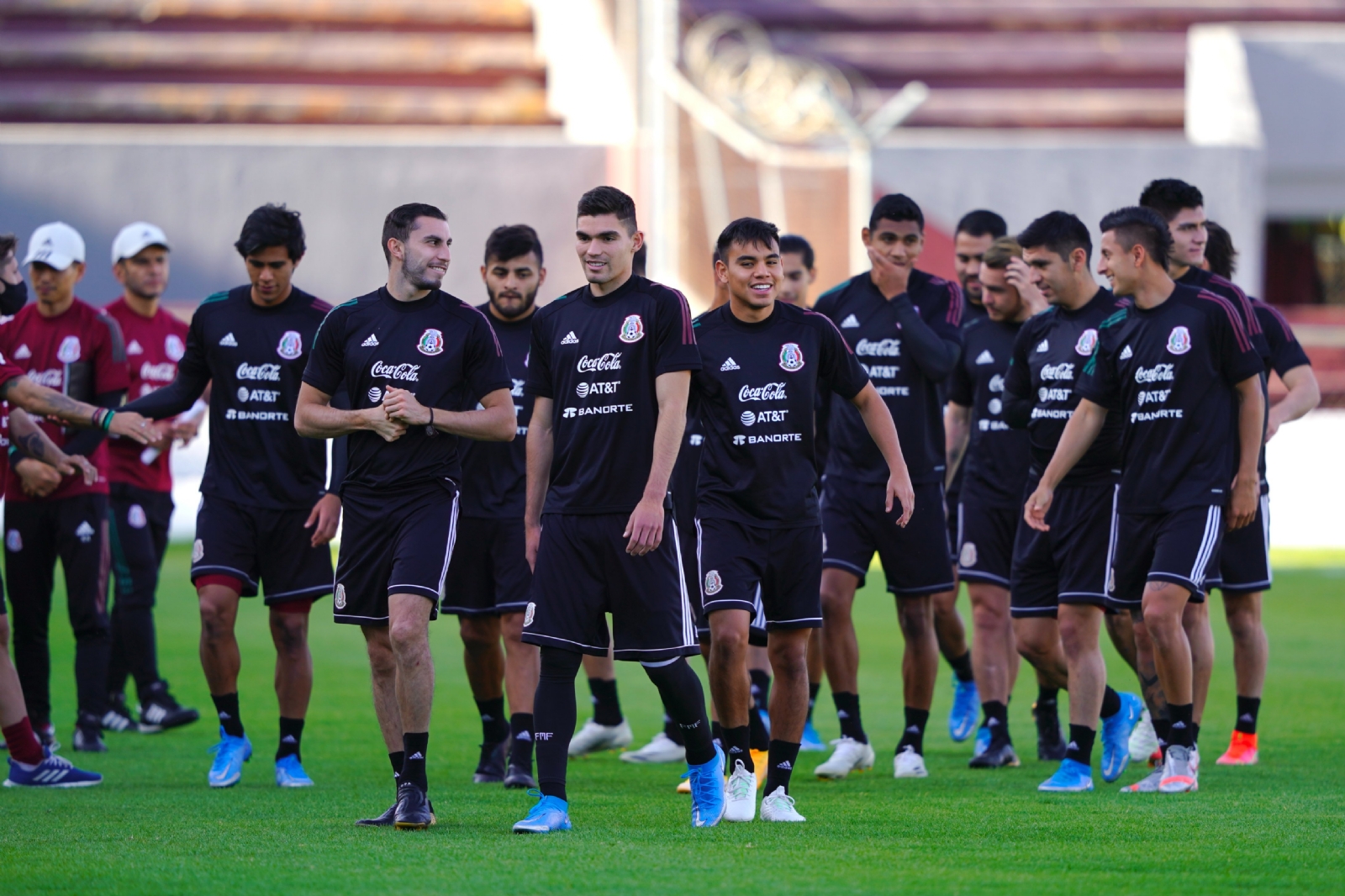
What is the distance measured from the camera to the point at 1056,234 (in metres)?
7.33

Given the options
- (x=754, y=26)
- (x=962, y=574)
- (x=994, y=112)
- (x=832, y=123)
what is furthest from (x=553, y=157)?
(x=962, y=574)

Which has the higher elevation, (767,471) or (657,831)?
(767,471)

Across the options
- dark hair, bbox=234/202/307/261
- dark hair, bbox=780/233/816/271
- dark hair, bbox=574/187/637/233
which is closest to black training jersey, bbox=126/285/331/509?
dark hair, bbox=234/202/307/261

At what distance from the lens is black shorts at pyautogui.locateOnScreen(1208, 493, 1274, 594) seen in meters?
8.02

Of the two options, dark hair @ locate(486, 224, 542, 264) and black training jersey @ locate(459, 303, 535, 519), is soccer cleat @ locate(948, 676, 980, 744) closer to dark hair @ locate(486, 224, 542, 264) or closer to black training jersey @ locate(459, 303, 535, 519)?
black training jersey @ locate(459, 303, 535, 519)

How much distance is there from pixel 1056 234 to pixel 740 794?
2.81m

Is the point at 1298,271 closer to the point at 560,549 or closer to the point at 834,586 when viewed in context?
the point at 834,586

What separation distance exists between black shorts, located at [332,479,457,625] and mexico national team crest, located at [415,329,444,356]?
0.48 metres

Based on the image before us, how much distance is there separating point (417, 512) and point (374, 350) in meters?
0.61

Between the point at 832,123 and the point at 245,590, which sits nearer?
the point at 245,590

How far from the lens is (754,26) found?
28875 millimetres

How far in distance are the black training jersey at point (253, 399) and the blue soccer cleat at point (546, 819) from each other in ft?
6.84

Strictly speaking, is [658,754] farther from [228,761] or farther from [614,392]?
[614,392]

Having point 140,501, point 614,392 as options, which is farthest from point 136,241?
point 614,392
